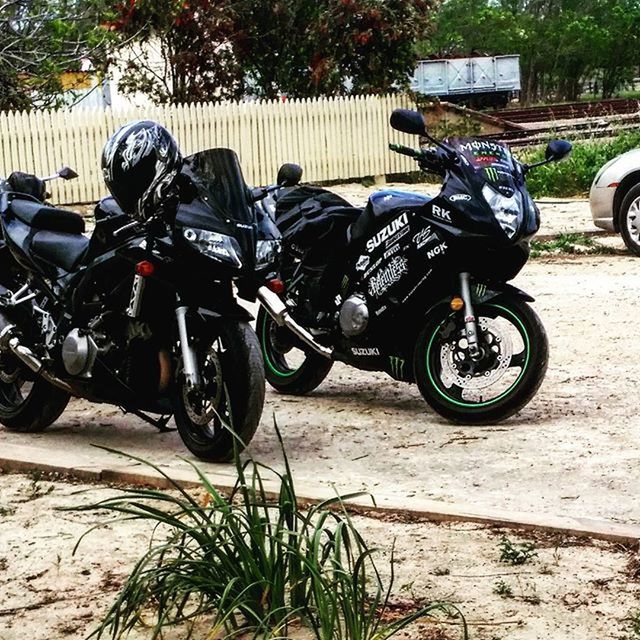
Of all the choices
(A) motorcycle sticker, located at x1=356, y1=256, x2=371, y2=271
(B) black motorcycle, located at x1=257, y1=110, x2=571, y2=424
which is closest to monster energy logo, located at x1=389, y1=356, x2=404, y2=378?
(B) black motorcycle, located at x1=257, y1=110, x2=571, y2=424

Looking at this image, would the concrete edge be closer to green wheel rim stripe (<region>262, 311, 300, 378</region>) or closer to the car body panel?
green wheel rim stripe (<region>262, 311, 300, 378</region>)

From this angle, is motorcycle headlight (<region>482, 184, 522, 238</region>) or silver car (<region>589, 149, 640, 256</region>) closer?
motorcycle headlight (<region>482, 184, 522, 238</region>)

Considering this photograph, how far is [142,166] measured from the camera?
23.5ft

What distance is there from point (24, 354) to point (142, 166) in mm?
1290

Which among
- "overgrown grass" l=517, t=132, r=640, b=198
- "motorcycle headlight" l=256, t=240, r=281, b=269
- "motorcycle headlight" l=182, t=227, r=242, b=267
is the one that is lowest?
"overgrown grass" l=517, t=132, r=640, b=198

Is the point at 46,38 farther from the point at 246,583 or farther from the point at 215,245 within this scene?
the point at 246,583

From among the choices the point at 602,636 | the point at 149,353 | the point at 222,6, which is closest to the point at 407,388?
the point at 149,353

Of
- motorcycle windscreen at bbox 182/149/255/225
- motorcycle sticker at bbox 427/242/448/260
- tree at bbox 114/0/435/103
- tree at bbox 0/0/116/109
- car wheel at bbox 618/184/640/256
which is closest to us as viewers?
motorcycle windscreen at bbox 182/149/255/225

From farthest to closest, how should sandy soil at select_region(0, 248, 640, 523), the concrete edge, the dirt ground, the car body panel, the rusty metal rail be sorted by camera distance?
the rusty metal rail → the car body panel → sandy soil at select_region(0, 248, 640, 523) → the concrete edge → the dirt ground

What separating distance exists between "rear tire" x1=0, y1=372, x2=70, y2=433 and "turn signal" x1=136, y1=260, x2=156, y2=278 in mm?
1213

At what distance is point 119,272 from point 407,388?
235 centimetres

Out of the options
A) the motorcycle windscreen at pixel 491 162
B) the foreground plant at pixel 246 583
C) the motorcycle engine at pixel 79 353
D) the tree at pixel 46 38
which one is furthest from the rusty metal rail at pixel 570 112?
the foreground plant at pixel 246 583

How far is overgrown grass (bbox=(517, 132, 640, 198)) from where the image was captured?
868 inches

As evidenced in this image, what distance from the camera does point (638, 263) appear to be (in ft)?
46.9
